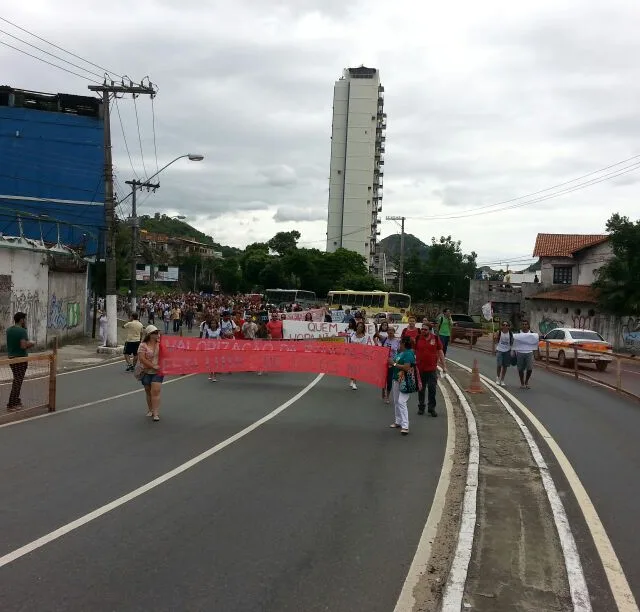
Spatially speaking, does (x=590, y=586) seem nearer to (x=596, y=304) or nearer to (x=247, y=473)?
(x=247, y=473)

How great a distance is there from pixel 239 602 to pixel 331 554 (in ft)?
3.37

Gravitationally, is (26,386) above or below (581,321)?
below

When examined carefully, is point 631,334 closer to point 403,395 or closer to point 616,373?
point 616,373

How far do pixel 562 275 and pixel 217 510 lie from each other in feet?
152

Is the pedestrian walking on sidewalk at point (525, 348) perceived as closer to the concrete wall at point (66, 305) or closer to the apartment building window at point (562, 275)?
the concrete wall at point (66, 305)

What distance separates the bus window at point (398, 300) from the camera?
47.5 meters

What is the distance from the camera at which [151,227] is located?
147875 millimetres

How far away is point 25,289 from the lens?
22.6 metres

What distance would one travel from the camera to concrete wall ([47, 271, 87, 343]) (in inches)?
996

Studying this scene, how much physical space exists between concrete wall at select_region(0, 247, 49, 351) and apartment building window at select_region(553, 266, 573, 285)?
122 feet

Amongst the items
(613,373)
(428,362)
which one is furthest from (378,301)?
(428,362)

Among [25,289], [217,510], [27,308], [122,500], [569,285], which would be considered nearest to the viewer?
[217,510]

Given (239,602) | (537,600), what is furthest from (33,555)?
(537,600)

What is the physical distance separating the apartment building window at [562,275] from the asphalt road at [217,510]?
40.4 m
